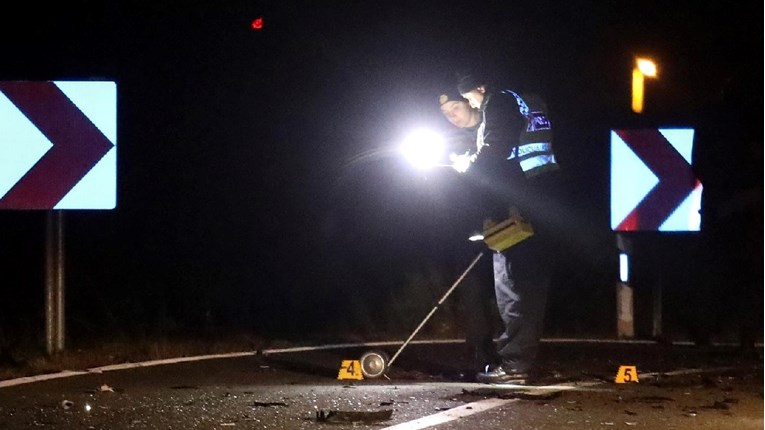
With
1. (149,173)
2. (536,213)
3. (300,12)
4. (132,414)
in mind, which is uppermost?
(300,12)

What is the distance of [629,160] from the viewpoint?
12156 millimetres

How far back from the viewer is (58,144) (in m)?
9.91

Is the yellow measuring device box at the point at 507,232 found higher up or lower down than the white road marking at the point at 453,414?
higher up

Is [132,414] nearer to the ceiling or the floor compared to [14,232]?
nearer to the floor

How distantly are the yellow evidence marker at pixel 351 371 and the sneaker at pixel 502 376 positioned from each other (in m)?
0.74

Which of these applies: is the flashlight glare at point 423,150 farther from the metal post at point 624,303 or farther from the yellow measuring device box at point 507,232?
the metal post at point 624,303

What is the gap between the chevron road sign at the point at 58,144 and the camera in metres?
9.77

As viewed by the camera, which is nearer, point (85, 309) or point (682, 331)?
point (682, 331)

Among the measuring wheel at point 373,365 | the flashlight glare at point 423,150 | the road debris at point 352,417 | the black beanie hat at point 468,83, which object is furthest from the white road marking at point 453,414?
the black beanie hat at point 468,83

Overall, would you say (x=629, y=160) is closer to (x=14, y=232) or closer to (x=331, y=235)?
(x=331, y=235)

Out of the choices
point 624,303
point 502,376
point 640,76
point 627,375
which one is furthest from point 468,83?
point 640,76

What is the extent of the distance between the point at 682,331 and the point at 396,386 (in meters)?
6.88

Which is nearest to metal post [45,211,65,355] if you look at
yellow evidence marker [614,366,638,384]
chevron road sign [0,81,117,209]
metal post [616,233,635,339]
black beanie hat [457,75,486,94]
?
chevron road sign [0,81,117,209]

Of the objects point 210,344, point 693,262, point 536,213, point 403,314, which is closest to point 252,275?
point 403,314
